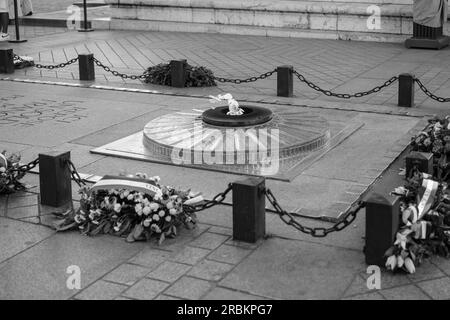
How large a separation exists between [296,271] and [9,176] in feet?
9.34

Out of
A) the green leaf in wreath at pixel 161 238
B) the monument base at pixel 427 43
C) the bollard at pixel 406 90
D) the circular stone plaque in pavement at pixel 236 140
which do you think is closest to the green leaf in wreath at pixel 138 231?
the green leaf in wreath at pixel 161 238

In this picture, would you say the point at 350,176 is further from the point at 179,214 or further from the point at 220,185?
the point at 179,214

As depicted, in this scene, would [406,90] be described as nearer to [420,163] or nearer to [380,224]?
[420,163]

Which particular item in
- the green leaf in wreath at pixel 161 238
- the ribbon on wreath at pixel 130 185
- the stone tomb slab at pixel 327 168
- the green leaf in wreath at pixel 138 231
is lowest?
→ the green leaf in wreath at pixel 161 238

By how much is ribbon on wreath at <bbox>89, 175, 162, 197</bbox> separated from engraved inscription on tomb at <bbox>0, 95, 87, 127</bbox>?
340 centimetres

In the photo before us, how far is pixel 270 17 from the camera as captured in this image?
1606cm

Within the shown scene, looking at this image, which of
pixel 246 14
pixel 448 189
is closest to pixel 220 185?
pixel 448 189

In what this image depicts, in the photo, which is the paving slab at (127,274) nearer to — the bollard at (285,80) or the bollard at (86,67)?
the bollard at (285,80)

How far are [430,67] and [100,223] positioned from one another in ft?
26.1

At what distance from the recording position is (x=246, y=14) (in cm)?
1622

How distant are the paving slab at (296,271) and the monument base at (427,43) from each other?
9.34 m

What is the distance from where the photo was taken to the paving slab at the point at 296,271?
4.64 m

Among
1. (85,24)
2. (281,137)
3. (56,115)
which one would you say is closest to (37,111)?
(56,115)
